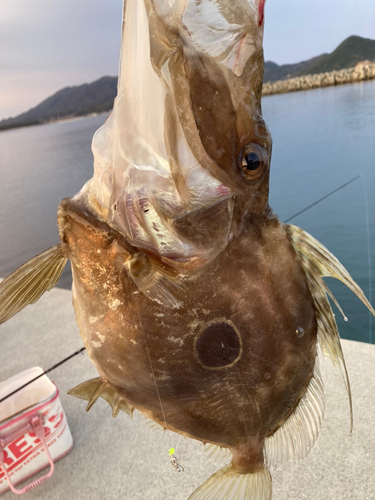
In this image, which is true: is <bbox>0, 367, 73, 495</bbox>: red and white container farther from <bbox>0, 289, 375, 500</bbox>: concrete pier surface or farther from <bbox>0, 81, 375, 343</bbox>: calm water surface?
<bbox>0, 81, 375, 343</bbox>: calm water surface

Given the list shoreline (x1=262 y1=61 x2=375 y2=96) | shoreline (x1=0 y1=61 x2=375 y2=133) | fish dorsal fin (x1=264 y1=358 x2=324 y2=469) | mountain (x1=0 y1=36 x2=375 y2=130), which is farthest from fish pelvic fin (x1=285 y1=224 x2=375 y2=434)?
shoreline (x1=262 y1=61 x2=375 y2=96)

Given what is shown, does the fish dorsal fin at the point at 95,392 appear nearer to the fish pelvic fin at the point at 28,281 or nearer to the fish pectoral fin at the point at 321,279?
the fish pelvic fin at the point at 28,281

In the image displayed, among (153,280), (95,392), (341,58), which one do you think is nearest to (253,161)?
(153,280)

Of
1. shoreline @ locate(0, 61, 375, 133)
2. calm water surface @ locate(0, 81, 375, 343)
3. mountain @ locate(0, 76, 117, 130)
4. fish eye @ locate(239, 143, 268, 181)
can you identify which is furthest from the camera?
calm water surface @ locate(0, 81, 375, 343)

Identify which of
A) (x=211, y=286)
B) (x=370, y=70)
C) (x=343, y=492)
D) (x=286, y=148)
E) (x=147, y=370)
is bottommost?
(x=343, y=492)

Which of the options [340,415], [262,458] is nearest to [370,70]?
[340,415]

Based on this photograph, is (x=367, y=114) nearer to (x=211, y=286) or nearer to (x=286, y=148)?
(x=286, y=148)

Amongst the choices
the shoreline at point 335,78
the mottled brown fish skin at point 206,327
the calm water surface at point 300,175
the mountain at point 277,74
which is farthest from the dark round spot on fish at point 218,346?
the calm water surface at point 300,175
